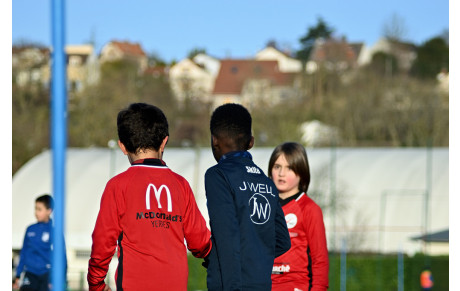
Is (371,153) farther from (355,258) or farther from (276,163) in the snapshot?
(276,163)

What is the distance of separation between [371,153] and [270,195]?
2709 cm

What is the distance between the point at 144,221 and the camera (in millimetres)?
4348

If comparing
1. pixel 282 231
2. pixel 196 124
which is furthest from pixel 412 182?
pixel 196 124

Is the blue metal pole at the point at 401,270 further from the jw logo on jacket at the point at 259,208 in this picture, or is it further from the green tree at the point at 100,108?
the green tree at the point at 100,108

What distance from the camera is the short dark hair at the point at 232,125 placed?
4.80 m

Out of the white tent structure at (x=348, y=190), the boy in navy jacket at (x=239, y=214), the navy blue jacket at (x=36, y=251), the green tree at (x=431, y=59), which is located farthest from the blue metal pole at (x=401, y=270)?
the green tree at (x=431, y=59)

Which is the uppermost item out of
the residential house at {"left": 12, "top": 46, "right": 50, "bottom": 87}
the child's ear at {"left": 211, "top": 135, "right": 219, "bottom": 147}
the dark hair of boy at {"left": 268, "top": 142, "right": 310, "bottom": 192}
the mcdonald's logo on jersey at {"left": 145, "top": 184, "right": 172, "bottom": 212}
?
the residential house at {"left": 12, "top": 46, "right": 50, "bottom": 87}

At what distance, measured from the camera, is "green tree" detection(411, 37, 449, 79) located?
76.4 m

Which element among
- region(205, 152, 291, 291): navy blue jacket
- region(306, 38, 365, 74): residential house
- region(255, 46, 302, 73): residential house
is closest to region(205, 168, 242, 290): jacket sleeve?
region(205, 152, 291, 291): navy blue jacket

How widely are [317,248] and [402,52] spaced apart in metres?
73.9

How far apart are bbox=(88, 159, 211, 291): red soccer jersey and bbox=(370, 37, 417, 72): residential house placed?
72.2 m

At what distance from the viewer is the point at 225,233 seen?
14.7 ft

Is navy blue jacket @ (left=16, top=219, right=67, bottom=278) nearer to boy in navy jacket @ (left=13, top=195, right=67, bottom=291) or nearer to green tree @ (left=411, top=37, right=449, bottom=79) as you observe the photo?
boy in navy jacket @ (left=13, top=195, right=67, bottom=291)

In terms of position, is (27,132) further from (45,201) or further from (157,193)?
(157,193)
